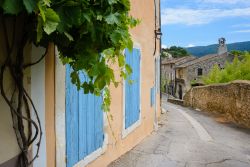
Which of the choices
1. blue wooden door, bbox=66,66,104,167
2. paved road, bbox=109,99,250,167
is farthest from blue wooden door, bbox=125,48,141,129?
blue wooden door, bbox=66,66,104,167

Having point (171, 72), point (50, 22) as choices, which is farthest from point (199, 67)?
point (50, 22)

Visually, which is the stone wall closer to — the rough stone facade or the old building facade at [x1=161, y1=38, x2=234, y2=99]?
the old building facade at [x1=161, y1=38, x2=234, y2=99]

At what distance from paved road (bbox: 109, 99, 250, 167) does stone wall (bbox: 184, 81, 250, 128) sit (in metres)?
2.68

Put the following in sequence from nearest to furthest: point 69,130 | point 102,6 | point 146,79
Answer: point 102,6 → point 69,130 → point 146,79

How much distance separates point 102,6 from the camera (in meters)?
2.57

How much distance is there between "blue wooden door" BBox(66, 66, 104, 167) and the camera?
4.46 meters

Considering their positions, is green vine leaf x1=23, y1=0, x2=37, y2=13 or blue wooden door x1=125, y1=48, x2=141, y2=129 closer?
green vine leaf x1=23, y1=0, x2=37, y2=13

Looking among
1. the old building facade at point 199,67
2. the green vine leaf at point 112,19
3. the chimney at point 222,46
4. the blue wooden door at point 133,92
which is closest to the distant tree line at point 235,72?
the old building facade at point 199,67

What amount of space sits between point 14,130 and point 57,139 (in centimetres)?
115

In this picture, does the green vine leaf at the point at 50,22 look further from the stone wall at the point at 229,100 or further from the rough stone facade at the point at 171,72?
the rough stone facade at the point at 171,72

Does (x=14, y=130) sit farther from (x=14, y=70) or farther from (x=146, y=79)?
(x=146, y=79)

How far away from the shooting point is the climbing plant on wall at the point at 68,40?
7.91ft

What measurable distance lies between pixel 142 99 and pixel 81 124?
16.4 ft

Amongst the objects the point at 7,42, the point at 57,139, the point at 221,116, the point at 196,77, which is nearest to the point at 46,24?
the point at 7,42
